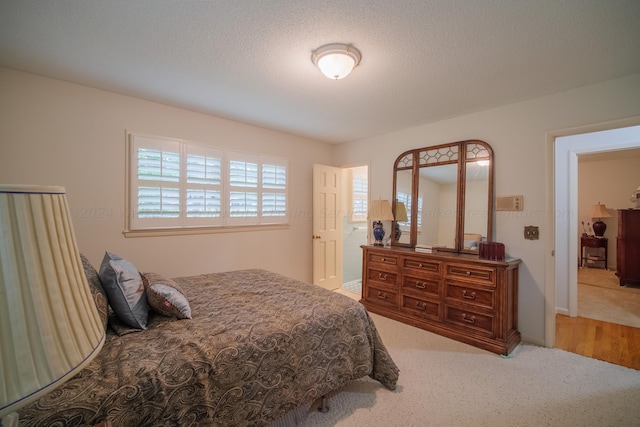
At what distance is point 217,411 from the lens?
1329 millimetres

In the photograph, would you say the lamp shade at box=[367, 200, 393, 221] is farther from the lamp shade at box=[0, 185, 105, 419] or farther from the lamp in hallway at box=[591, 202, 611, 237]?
the lamp in hallway at box=[591, 202, 611, 237]

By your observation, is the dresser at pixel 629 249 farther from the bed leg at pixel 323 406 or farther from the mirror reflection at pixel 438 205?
the bed leg at pixel 323 406

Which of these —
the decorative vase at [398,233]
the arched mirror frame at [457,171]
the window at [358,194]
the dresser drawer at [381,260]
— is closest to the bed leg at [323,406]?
the dresser drawer at [381,260]

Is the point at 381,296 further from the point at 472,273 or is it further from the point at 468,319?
the point at 472,273

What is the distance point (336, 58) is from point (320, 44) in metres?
0.15

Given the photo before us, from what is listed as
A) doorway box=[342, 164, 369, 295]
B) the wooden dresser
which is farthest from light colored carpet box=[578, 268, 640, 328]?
doorway box=[342, 164, 369, 295]

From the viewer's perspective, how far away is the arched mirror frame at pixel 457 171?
123 inches

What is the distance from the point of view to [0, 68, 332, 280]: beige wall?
241 centimetres

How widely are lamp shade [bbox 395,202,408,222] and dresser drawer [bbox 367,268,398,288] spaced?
0.79 m

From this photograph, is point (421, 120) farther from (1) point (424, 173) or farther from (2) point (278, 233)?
(2) point (278, 233)

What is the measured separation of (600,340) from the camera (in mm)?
2852

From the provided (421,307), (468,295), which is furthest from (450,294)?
(421,307)

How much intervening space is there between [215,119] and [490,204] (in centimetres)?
348

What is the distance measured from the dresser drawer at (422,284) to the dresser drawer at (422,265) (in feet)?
0.26
